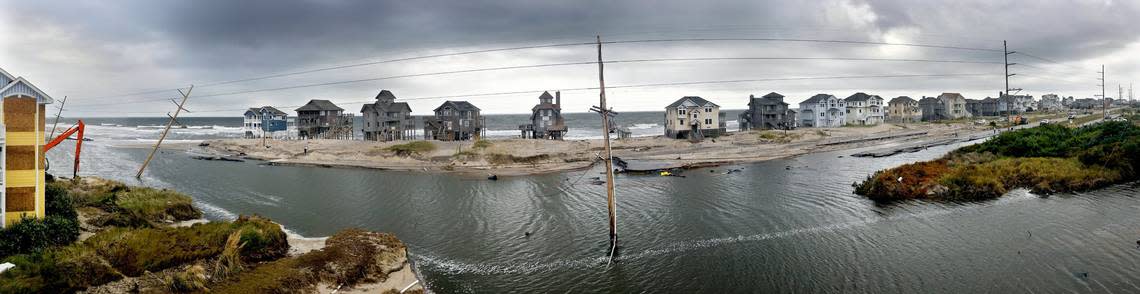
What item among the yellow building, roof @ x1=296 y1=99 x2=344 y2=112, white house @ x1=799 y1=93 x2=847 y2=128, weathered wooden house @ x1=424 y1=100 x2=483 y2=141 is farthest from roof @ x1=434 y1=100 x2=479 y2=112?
white house @ x1=799 y1=93 x2=847 y2=128

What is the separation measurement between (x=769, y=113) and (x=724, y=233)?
8631 cm

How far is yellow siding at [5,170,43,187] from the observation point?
61.5 ft

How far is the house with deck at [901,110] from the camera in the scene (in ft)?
433

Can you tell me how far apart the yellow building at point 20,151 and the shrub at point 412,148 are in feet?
151

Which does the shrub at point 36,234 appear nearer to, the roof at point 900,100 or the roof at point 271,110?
the roof at point 271,110

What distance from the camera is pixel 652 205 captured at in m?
33.7

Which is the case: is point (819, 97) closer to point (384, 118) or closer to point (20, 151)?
point (384, 118)

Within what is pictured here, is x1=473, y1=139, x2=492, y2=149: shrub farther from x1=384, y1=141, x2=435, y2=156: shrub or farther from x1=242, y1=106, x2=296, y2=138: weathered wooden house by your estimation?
x1=242, y1=106, x2=296, y2=138: weathered wooden house

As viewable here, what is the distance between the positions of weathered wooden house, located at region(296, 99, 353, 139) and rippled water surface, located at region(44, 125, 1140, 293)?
A: 55329 mm

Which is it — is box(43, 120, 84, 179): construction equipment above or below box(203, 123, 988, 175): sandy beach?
above

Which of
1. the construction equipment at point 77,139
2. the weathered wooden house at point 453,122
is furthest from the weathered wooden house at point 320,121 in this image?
the construction equipment at point 77,139

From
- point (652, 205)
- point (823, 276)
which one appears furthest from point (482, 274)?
point (652, 205)

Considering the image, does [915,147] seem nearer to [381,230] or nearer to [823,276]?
[823,276]

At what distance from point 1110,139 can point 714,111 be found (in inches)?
2127
